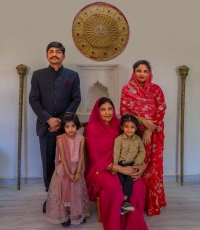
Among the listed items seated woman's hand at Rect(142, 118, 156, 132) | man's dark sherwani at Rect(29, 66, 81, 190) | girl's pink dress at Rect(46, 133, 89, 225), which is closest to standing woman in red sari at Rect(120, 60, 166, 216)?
seated woman's hand at Rect(142, 118, 156, 132)

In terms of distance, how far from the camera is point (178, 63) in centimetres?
289

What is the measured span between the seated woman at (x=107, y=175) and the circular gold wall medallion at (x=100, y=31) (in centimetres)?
95

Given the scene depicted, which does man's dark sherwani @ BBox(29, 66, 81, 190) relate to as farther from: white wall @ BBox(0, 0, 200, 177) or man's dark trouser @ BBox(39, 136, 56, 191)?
white wall @ BBox(0, 0, 200, 177)

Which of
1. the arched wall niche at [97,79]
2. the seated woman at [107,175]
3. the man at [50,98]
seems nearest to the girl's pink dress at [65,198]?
the seated woman at [107,175]

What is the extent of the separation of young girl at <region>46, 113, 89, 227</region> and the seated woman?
10 cm

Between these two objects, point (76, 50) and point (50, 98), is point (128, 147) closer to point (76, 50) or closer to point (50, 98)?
point (50, 98)

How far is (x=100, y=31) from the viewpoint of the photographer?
2820 millimetres

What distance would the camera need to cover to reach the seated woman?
6.20ft

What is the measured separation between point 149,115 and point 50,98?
89cm

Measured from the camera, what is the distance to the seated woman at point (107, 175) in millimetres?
1889

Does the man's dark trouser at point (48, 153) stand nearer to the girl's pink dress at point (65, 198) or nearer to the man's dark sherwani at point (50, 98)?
the man's dark sherwani at point (50, 98)

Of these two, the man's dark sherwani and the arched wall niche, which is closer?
the man's dark sherwani

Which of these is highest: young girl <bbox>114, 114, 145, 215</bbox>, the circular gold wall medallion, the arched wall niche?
the circular gold wall medallion

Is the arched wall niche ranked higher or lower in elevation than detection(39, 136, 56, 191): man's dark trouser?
higher
